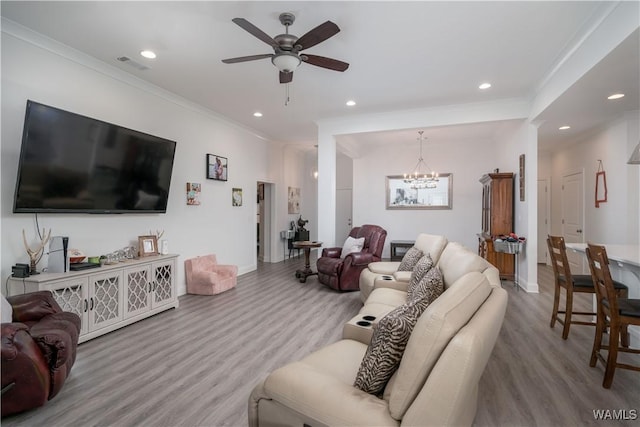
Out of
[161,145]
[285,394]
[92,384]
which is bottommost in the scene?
[92,384]

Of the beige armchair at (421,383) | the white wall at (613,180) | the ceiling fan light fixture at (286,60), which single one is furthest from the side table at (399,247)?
the beige armchair at (421,383)

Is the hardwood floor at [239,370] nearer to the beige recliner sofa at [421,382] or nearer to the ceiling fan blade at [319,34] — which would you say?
the beige recliner sofa at [421,382]

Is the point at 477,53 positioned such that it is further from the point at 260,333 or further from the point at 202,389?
the point at 202,389

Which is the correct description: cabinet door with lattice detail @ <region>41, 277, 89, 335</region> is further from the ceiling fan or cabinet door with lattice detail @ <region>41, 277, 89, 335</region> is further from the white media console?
the ceiling fan

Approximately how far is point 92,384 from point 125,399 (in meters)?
0.40

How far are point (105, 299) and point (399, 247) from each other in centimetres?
605

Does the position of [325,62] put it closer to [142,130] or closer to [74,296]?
[142,130]

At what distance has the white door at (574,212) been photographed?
5953mm

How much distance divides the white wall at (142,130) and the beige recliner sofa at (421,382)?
3.04 metres

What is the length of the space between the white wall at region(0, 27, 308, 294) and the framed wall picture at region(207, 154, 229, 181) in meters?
0.11

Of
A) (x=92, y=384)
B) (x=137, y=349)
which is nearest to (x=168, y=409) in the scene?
(x=92, y=384)

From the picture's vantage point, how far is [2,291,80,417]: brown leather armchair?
183cm

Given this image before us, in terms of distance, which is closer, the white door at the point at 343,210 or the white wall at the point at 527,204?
the white wall at the point at 527,204

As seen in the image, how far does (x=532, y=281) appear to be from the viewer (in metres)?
4.82
